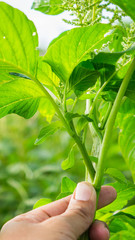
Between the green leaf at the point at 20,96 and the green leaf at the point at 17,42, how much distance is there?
2 centimetres

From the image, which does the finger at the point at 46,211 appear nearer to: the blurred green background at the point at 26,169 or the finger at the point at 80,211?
the finger at the point at 80,211

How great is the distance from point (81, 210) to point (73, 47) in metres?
0.20

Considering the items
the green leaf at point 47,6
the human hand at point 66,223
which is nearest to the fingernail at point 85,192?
the human hand at point 66,223

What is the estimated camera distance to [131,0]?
0.34 m

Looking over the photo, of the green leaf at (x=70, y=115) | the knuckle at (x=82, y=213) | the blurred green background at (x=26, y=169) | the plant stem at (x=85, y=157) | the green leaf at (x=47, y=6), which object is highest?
the green leaf at (x=47, y=6)

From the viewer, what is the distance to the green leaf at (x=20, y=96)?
0.39 metres

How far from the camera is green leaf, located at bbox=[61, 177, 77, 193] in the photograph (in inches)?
18.6

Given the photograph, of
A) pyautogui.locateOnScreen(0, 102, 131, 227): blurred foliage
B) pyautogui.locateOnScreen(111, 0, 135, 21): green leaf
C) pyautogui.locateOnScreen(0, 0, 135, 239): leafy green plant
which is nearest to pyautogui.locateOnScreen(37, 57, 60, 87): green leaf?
pyautogui.locateOnScreen(0, 0, 135, 239): leafy green plant

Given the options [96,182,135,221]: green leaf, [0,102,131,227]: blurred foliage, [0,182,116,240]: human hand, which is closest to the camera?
[0,182,116,240]: human hand

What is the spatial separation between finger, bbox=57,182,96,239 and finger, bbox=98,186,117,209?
52 mm

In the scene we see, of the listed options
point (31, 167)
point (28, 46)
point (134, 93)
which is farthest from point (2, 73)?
point (31, 167)

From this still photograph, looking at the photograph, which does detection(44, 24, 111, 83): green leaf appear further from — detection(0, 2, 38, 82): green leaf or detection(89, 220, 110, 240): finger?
detection(89, 220, 110, 240): finger

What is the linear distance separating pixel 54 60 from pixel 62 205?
0.21m

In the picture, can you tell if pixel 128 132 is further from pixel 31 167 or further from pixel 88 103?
pixel 31 167
